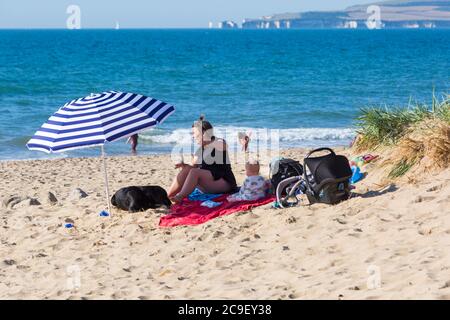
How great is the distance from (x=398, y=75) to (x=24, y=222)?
128ft

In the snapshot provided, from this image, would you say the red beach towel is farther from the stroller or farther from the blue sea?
the blue sea

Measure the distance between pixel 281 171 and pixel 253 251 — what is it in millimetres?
1698

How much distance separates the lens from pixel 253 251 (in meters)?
7.14

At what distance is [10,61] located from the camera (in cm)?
6100

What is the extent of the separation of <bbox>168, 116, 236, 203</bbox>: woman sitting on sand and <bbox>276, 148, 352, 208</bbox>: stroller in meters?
0.87

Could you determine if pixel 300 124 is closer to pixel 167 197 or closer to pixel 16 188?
pixel 16 188

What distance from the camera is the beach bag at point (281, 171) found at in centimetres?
858

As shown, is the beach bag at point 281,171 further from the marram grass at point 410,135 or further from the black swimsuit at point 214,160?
the marram grass at point 410,135

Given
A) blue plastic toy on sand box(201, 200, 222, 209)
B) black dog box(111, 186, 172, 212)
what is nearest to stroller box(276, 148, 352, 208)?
blue plastic toy on sand box(201, 200, 222, 209)

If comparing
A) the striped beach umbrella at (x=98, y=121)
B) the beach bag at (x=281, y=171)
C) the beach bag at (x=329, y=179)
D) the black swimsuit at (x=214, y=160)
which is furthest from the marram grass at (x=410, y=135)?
the striped beach umbrella at (x=98, y=121)

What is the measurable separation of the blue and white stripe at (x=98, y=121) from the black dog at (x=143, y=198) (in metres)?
0.88

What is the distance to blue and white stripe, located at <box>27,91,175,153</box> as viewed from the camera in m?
8.15
